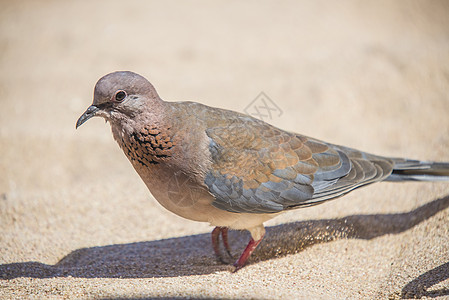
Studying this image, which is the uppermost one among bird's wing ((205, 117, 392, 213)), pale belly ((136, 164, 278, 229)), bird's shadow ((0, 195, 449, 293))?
bird's wing ((205, 117, 392, 213))

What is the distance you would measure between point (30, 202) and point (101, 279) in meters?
1.85

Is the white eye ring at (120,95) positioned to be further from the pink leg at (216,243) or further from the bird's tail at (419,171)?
the bird's tail at (419,171)

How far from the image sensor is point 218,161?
321cm

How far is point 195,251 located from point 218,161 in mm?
1094

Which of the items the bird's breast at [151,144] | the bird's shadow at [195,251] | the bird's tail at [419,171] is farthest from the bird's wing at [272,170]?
the bird's shadow at [195,251]

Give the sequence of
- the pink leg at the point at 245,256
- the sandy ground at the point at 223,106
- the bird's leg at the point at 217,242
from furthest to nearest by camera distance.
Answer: the bird's leg at the point at 217,242 < the pink leg at the point at 245,256 < the sandy ground at the point at 223,106

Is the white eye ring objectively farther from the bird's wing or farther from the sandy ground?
the sandy ground

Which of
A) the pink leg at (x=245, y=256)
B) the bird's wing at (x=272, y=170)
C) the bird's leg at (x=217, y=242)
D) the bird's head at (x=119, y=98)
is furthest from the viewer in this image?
the bird's leg at (x=217, y=242)

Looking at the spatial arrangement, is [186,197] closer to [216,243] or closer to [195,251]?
[216,243]

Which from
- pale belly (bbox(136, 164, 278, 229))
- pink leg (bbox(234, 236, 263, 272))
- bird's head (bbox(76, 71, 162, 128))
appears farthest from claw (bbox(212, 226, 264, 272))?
bird's head (bbox(76, 71, 162, 128))

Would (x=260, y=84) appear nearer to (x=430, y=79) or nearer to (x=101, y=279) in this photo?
(x=430, y=79)

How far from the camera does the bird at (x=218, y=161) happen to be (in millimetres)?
3068

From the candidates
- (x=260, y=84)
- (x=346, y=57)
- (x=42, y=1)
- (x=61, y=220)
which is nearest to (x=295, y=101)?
(x=260, y=84)

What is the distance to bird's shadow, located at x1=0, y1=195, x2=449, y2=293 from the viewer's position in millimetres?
3365
